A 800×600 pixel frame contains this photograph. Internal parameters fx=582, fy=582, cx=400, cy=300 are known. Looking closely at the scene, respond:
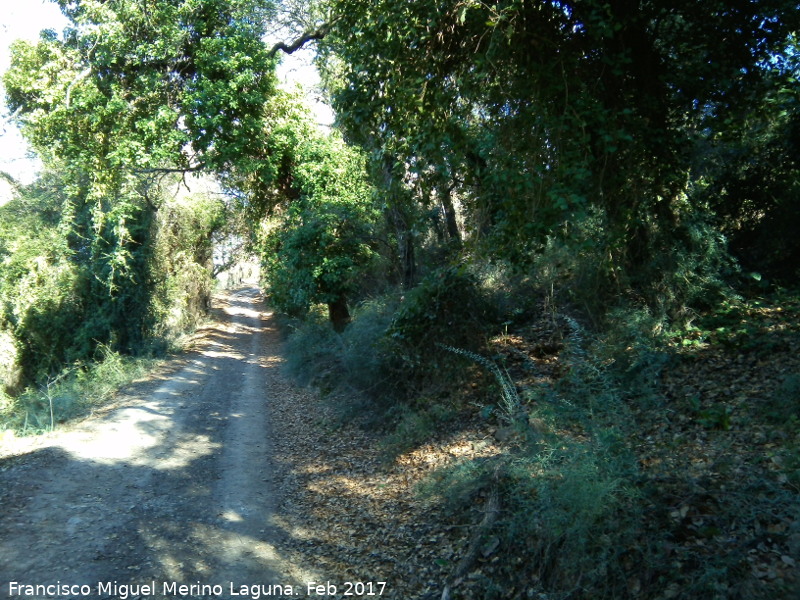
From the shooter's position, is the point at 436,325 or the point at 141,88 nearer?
the point at 436,325

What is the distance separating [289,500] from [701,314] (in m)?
6.41

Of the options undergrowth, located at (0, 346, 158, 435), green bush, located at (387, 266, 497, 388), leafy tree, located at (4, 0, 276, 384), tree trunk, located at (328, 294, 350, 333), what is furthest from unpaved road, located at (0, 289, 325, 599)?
leafy tree, located at (4, 0, 276, 384)

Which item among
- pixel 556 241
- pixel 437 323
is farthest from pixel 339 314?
pixel 556 241

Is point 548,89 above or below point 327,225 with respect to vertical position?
above

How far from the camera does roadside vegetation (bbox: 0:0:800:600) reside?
15.6 feet

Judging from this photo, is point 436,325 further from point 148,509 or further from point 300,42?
point 300,42

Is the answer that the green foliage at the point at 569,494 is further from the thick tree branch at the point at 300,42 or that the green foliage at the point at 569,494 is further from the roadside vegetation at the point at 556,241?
the thick tree branch at the point at 300,42

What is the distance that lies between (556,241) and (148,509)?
657 centimetres

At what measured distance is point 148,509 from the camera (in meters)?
7.01

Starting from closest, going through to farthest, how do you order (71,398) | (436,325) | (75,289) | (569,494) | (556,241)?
1. (569,494)
2. (556,241)
3. (436,325)
4. (71,398)
5. (75,289)

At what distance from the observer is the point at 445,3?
6.70 metres

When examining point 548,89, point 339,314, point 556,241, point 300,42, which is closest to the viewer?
point 548,89

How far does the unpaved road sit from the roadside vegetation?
1.91 m

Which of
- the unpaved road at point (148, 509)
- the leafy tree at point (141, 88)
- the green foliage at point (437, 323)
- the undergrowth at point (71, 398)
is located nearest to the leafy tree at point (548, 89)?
the green foliage at point (437, 323)
